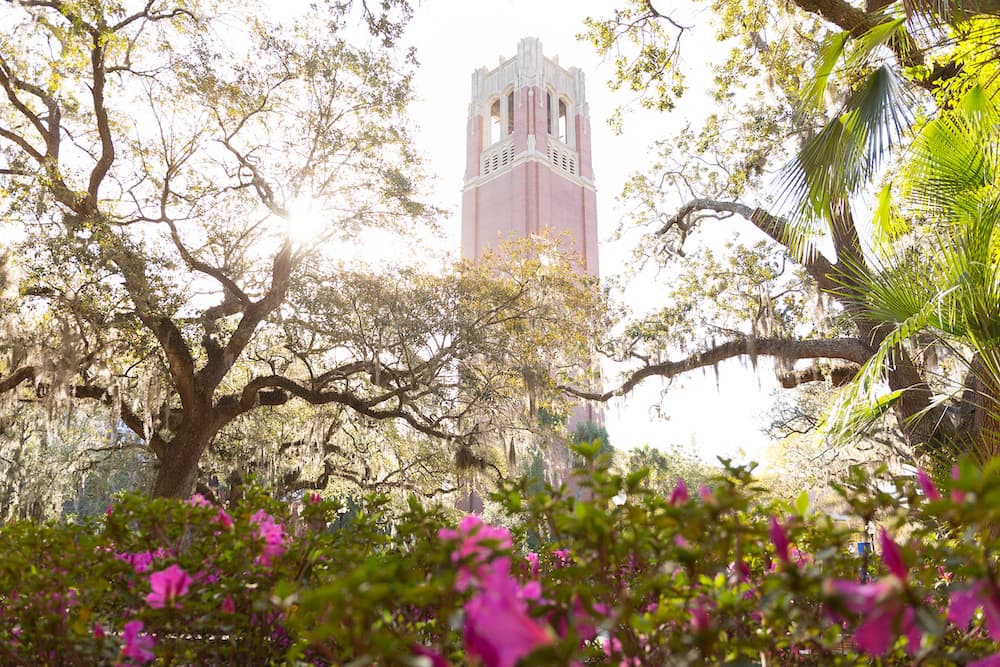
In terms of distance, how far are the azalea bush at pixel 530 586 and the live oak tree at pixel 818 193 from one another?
2.33 m

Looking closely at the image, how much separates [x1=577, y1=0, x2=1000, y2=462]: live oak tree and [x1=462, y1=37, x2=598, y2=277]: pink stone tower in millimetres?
19606

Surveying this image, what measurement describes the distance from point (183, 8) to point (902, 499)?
8938 millimetres

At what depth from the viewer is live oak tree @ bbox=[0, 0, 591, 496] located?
685cm

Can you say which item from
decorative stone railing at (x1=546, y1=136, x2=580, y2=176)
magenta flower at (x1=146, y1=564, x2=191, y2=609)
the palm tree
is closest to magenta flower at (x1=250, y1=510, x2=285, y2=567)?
magenta flower at (x1=146, y1=564, x2=191, y2=609)

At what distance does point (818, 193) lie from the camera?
12.6 feet

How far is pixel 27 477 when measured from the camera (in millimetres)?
13234

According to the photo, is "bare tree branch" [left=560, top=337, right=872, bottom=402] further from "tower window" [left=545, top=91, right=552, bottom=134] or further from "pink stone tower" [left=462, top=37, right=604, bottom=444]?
"tower window" [left=545, top=91, right=552, bottom=134]

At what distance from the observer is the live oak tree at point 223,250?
6852 mm

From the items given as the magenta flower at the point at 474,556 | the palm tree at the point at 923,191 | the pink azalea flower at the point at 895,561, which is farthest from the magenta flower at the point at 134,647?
the palm tree at the point at 923,191

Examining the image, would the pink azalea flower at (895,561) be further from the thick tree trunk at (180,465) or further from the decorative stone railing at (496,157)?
the decorative stone railing at (496,157)

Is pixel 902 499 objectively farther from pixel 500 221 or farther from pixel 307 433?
pixel 500 221

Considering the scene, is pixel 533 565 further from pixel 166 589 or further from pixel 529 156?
pixel 529 156

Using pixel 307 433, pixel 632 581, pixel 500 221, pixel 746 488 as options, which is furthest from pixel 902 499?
pixel 500 221

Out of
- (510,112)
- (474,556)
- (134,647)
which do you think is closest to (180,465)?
(134,647)
